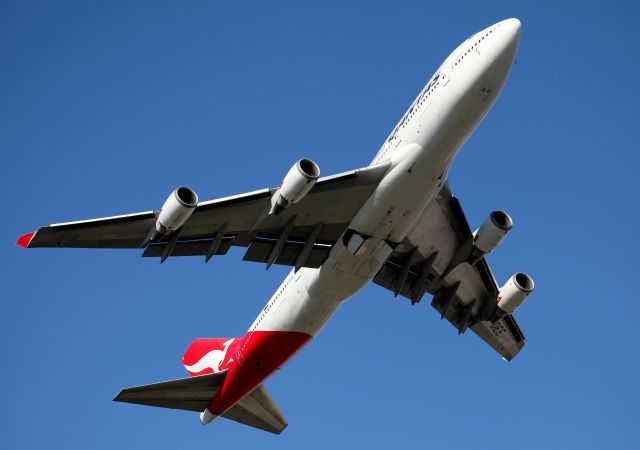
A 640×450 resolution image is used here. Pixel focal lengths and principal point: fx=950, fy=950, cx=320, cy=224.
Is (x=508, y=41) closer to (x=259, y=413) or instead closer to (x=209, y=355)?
(x=209, y=355)

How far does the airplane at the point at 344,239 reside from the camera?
28.2 metres

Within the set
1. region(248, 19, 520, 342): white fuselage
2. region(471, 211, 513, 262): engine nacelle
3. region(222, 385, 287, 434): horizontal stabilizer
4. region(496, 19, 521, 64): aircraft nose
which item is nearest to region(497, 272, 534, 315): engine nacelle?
region(471, 211, 513, 262): engine nacelle

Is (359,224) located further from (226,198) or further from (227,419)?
(227,419)

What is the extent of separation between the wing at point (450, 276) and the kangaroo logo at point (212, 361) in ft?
21.8

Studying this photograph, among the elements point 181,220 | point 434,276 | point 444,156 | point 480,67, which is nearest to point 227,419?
point 434,276

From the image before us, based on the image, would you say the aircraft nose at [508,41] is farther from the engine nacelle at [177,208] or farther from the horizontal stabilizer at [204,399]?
the horizontal stabilizer at [204,399]

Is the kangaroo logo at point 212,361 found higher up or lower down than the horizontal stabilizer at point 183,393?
higher up

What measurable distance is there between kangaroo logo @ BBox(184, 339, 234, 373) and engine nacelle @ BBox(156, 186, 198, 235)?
1006 centimetres

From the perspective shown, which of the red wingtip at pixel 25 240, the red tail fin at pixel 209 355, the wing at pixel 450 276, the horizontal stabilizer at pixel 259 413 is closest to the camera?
the red wingtip at pixel 25 240

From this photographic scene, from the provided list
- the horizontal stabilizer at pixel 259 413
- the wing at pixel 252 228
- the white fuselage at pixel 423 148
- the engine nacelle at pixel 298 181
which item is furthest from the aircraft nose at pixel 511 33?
the horizontal stabilizer at pixel 259 413

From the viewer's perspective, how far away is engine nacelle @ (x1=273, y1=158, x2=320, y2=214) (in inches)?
1101

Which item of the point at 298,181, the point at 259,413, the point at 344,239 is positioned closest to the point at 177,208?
the point at 298,181

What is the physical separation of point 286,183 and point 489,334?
14.4 m

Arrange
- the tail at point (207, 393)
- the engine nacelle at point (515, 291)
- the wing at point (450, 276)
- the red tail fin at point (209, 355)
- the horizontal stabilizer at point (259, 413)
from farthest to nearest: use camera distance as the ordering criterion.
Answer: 1. the horizontal stabilizer at point (259, 413)
2. the red tail fin at point (209, 355)
3. the engine nacelle at point (515, 291)
4. the tail at point (207, 393)
5. the wing at point (450, 276)
